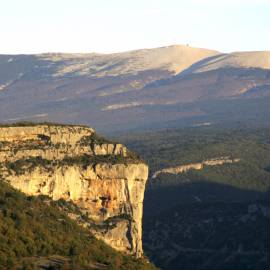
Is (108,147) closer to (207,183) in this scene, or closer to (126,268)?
(126,268)

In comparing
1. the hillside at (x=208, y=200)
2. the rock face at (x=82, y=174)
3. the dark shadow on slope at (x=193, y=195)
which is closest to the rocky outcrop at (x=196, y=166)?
the hillside at (x=208, y=200)

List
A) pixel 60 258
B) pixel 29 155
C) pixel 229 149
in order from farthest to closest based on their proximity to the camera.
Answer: pixel 229 149 → pixel 29 155 → pixel 60 258

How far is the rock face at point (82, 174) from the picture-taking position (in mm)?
58750

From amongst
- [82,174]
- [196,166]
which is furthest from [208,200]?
[82,174]

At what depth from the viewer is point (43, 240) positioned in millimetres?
52125

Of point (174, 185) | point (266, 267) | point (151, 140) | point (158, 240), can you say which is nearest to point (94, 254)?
point (266, 267)

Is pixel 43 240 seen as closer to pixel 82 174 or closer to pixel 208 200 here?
pixel 82 174

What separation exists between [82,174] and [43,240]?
27.7ft

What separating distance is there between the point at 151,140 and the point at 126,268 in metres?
129

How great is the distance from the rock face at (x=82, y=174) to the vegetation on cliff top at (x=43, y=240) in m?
1.41

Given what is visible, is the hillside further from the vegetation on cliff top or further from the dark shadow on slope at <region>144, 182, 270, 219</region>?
the vegetation on cliff top

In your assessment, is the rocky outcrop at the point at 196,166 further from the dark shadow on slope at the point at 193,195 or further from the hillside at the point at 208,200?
the dark shadow on slope at the point at 193,195

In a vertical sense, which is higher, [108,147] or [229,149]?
[108,147]

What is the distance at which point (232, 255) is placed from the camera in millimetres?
95875
